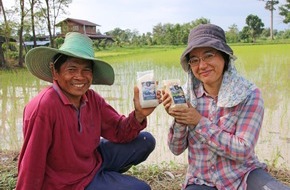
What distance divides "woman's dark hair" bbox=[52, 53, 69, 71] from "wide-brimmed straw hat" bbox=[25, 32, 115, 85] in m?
0.02

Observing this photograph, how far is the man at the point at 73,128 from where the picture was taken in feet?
4.75

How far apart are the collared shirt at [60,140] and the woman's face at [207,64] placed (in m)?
0.49

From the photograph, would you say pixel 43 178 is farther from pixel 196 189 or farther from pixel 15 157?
pixel 15 157

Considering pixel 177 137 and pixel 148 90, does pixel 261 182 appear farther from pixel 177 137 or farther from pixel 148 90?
pixel 148 90

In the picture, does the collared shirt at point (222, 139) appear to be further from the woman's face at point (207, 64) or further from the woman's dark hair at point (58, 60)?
the woman's dark hair at point (58, 60)

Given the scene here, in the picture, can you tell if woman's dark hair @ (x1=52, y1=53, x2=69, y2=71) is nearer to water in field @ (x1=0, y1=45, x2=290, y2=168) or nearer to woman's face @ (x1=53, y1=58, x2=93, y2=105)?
woman's face @ (x1=53, y1=58, x2=93, y2=105)

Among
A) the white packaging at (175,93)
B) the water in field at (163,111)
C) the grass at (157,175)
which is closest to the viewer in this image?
the white packaging at (175,93)

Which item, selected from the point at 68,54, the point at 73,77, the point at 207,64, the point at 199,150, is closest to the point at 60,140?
the point at 73,77

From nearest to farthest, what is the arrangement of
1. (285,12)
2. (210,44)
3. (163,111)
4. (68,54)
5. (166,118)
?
(210,44), (68,54), (166,118), (163,111), (285,12)

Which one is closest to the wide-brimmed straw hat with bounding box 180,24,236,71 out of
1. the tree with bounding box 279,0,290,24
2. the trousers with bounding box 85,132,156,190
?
the trousers with bounding box 85,132,156,190

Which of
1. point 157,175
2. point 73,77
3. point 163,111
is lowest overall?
point 157,175

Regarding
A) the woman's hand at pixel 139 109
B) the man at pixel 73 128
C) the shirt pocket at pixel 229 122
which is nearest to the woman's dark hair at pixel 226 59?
the shirt pocket at pixel 229 122

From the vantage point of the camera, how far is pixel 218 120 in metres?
1.52

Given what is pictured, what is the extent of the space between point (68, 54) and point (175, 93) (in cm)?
53
